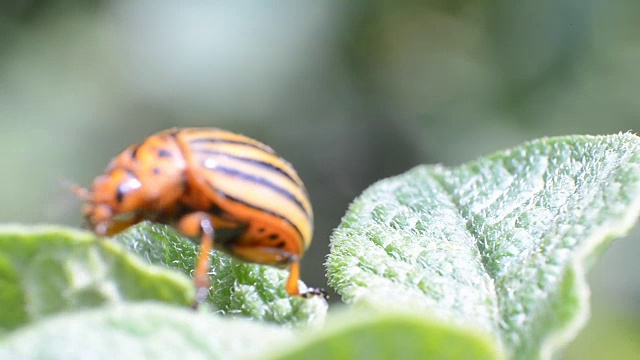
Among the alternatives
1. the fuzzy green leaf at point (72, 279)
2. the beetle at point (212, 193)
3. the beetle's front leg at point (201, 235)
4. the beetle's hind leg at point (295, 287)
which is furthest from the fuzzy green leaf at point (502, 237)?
the fuzzy green leaf at point (72, 279)

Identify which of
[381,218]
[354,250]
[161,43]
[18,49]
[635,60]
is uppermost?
[635,60]

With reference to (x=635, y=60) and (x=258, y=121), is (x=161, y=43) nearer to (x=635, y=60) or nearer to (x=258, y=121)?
(x=258, y=121)

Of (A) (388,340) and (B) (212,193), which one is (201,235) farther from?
(A) (388,340)

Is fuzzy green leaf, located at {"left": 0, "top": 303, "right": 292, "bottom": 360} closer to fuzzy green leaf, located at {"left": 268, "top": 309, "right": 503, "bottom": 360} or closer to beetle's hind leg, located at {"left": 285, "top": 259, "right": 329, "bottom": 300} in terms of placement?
fuzzy green leaf, located at {"left": 268, "top": 309, "right": 503, "bottom": 360}

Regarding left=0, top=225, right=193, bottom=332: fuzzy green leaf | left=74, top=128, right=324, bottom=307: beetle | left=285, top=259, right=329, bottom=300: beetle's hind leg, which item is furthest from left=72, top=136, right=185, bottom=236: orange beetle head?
left=0, top=225, right=193, bottom=332: fuzzy green leaf

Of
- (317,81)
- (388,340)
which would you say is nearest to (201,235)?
(388,340)

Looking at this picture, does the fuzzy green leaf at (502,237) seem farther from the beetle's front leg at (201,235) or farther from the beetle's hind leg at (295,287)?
the beetle's front leg at (201,235)

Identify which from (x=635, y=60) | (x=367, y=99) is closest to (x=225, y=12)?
(x=367, y=99)
